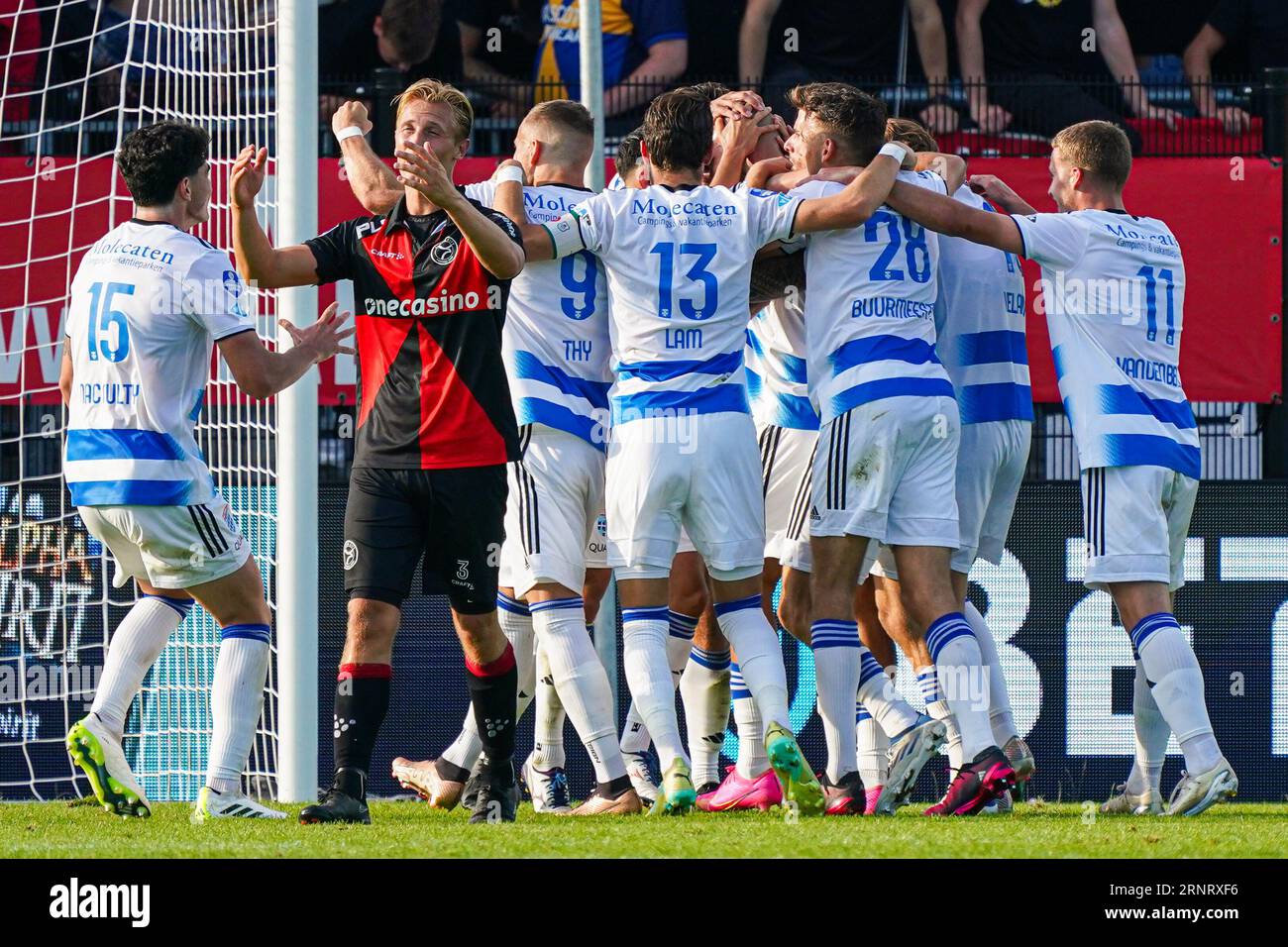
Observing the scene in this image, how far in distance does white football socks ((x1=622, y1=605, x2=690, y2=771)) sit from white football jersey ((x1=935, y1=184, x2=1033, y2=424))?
1.67m

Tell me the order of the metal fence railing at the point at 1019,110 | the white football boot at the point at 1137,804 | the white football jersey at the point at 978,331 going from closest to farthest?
the white football boot at the point at 1137,804
the white football jersey at the point at 978,331
the metal fence railing at the point at 1019,110

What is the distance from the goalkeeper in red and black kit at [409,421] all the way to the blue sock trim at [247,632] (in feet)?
1.55

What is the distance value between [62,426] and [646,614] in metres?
3.57

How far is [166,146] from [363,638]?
1.78 meters

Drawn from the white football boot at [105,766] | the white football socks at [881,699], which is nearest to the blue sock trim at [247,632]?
the white football boot at [105,766]

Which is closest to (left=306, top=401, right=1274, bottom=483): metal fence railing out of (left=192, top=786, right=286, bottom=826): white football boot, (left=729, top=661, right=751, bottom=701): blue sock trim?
(left=729, top=661, right=751, bottom=701): blue sock trim

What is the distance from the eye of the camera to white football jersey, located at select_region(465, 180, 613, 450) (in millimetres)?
6523

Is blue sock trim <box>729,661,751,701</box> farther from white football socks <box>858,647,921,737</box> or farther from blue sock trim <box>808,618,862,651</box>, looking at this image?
blue sock trim <box>808,618,862,651</box>

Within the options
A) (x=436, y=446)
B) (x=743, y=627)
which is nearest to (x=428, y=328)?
(x=436, y=446)

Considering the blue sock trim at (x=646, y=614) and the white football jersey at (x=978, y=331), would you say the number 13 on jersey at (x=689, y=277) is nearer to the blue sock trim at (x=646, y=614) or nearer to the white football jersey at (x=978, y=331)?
the blue sock trim at (x=646, y=614)

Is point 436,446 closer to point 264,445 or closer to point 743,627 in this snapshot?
point 743,627

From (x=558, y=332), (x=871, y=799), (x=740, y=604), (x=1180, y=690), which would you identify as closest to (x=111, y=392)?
(x=558, y=332)

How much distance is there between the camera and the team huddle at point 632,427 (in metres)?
5.86
